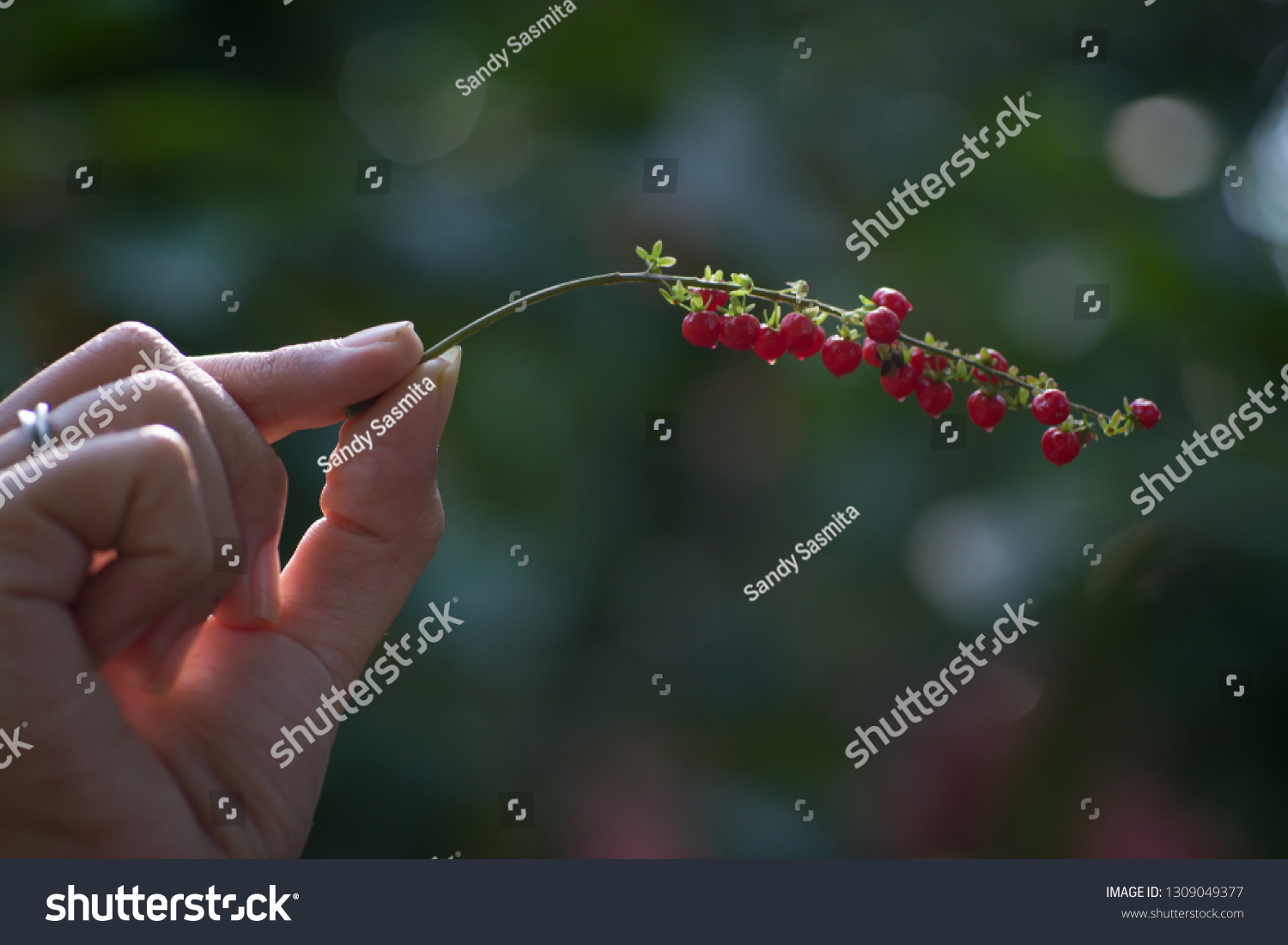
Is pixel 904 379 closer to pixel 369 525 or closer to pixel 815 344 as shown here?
pixel 815 344

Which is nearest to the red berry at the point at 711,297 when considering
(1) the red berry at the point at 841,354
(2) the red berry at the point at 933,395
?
(1) the red berry at the point at 841,354

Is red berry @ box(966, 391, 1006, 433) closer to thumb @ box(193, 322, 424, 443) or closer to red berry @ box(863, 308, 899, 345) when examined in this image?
red berry @ box(863, 308, 899, 345)

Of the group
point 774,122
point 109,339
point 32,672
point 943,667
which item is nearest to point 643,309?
point 774,122

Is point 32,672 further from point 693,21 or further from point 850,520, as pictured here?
point 693,21

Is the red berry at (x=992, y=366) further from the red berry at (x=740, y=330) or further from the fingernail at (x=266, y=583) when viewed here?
the fingernail at (x=266, y=583)

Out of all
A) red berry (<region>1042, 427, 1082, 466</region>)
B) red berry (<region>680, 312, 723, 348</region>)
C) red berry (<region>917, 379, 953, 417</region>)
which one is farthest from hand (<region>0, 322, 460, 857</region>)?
red berry (<region>1042, 427, 1082, 466</region>)
